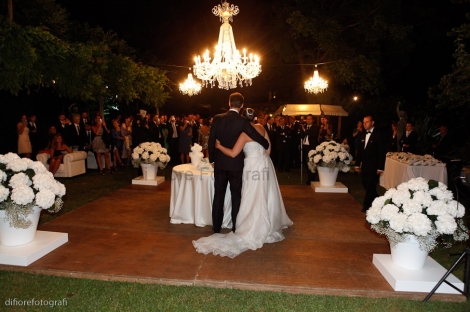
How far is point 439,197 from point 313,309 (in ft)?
5.69

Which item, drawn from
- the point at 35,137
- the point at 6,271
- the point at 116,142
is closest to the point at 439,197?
the point at 6,271

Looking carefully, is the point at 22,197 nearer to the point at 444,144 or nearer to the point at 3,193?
the point at 3,193

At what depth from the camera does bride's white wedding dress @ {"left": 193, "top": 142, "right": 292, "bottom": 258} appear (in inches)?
182

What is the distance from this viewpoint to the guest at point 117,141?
11.5 metres

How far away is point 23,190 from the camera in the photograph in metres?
3.90

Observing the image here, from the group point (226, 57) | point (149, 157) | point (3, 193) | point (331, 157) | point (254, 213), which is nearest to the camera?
point (3, 193)

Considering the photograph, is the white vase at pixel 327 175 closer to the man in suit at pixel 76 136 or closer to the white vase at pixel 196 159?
the white vase at pixel 196 159

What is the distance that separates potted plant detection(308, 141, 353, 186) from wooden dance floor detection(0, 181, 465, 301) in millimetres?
1798

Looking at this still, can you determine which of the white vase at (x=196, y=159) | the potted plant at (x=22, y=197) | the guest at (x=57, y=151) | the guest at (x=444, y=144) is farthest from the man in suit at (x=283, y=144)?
the potted plant at (x=22, y=197)

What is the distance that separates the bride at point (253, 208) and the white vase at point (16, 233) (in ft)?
6.51

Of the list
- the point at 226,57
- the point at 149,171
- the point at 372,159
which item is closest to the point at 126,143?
the point at 149,171

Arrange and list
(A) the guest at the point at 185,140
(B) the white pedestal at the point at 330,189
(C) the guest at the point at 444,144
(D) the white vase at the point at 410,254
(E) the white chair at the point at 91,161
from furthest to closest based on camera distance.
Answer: (A) the guest at the point at 185,140, (E) the white chair at the point at 91,161, (C) the guest at the point at 444,144, (B) the white pedestal at the point at 330,189, (D) the white vase at the point at 410,254

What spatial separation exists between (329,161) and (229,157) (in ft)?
12.8

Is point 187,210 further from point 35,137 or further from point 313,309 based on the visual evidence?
point 35,137
